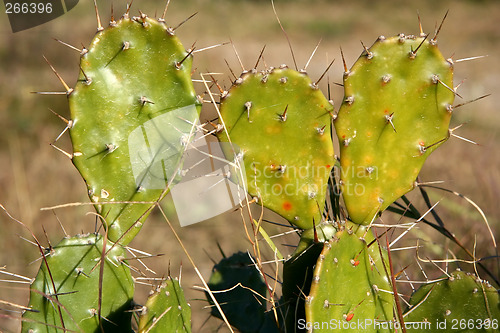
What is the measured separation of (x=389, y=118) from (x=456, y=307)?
450 millimetres

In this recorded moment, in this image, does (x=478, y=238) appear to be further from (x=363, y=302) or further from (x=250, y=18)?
(x=250, y=18)

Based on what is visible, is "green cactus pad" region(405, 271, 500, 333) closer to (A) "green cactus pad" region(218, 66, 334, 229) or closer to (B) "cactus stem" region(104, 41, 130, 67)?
(A) "green cactus pad" region(218, 66, 334, 229)

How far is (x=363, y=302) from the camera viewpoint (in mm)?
1174

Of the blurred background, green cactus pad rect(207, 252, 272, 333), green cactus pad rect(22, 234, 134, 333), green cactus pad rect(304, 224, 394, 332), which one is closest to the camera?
green cactus pad rect(304, 224, 394, 332)

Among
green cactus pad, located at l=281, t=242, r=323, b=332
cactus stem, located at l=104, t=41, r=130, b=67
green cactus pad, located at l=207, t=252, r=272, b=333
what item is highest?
cactus stem, located at l=104, t=41, r=130, b=67

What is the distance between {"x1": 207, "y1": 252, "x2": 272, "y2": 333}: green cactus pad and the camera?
1.55 metres

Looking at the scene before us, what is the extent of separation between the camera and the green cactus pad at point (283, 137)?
1.24 metres

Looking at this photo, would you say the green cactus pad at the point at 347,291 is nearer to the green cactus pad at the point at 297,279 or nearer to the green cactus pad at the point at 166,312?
the green cactus pad at the point at 297,279

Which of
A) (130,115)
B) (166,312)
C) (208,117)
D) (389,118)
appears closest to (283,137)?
(389,118)

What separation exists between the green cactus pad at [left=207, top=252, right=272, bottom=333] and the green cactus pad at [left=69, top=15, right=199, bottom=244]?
0.40 metres

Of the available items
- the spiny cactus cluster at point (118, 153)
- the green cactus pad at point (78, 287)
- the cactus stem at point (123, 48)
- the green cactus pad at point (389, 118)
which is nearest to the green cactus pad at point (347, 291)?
the green cactus pad at point (389, 118)

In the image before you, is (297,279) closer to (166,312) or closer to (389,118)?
(166,312)

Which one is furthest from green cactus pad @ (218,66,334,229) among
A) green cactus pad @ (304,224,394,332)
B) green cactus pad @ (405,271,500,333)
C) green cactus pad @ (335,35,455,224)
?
green cactus pad @ (405,271,500,333)

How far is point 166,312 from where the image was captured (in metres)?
1.13
